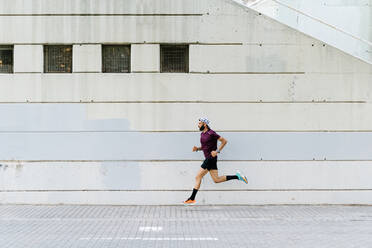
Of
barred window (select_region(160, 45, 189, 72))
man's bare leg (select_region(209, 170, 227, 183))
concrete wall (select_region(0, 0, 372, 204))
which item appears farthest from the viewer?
barred window (select_region(160, 45, 189, 72))

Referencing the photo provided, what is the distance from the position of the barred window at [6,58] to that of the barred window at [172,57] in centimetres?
340

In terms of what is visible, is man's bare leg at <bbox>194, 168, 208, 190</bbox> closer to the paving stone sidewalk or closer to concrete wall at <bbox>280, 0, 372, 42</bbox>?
the paving stone sidewalk

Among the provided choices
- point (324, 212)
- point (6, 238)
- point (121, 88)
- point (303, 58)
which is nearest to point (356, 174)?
point (324, 212)

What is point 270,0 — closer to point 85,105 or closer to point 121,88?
point 121,88

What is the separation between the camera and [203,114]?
11.5 metres

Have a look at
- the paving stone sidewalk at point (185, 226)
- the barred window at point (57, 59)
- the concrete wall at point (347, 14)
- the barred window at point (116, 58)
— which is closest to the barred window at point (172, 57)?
the barred window at point (116, 58)

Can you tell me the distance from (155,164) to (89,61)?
8.88ft

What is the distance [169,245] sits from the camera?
755cm

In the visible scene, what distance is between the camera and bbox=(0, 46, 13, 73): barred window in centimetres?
1177

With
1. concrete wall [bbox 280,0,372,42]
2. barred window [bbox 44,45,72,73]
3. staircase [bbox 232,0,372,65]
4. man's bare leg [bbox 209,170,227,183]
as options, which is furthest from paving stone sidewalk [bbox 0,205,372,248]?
concrete wall [bbox 280,0,372,42]

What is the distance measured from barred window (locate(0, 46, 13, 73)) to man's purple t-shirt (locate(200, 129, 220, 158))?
461 centimetres

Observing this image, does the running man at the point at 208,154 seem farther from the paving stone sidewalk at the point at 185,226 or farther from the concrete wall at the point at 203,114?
the paving stone sidewalk at the point at 185,226

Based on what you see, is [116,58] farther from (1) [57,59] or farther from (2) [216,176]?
(2) [216,176]

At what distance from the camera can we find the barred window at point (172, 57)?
11.7 meters
